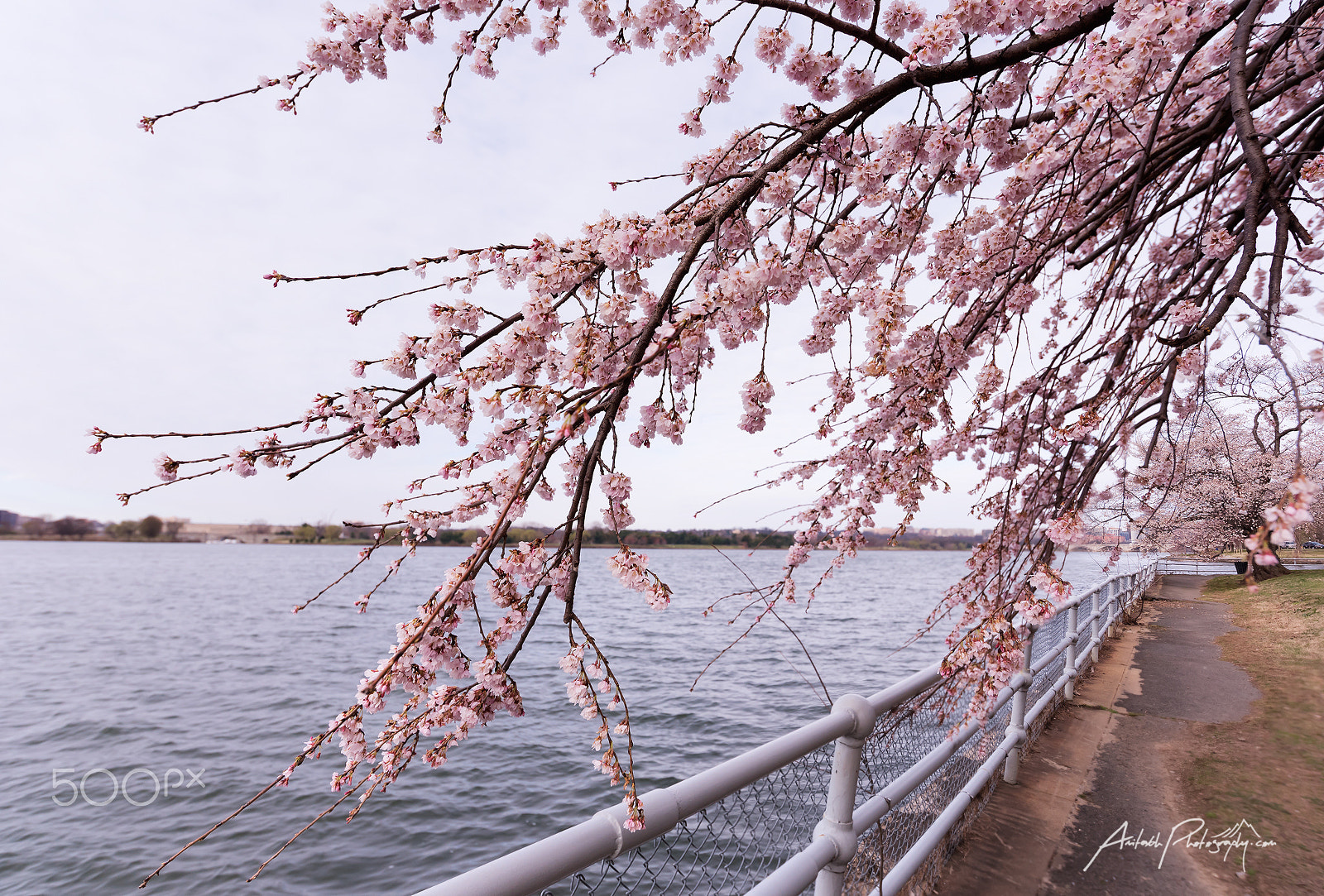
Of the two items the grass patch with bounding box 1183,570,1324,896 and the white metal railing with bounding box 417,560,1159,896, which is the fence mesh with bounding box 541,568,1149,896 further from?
the grass patch with bounding box 1183,570,1324,896

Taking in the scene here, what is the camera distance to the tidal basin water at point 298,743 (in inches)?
308

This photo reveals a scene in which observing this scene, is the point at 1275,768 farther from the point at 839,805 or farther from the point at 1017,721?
the point at 839,805

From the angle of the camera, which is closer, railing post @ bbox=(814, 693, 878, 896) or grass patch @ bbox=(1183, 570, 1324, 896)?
railing post @ bbox=(814, 693, 878, 896)

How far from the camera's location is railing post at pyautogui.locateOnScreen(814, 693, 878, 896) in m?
2.11

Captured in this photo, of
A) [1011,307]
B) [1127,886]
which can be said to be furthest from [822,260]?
[1127,886]

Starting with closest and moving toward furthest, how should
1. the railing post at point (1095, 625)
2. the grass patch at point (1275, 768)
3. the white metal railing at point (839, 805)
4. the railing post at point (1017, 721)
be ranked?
the white metal railing at point (839, 805) < the grass patch at point (1275, 768) < the railing post at point (1017, 721) < the railing post at point (1095, 625)

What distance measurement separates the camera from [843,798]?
2.16 m

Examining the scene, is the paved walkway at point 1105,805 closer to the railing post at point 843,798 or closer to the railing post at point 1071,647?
the railing post at point 1071,647

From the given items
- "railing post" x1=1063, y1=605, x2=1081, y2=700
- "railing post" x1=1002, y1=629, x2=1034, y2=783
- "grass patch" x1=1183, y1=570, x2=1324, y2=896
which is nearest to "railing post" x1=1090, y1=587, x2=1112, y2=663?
"railing post" x1=1063, y1=605, x2=1081, y2=700

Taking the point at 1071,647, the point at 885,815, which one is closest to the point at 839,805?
the point at 885,815

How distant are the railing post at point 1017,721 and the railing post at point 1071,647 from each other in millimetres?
1939

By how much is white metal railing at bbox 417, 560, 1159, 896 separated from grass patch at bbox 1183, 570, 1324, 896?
47.1 inches

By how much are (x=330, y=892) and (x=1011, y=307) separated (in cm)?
847

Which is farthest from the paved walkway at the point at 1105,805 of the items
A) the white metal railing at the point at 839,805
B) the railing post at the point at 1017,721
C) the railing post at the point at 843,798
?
the railing post at the point at 843,798
